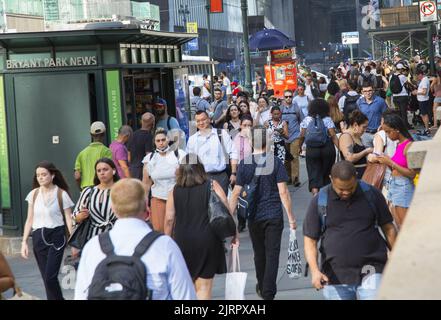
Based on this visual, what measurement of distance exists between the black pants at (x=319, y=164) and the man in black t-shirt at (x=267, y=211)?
4436 millimetres

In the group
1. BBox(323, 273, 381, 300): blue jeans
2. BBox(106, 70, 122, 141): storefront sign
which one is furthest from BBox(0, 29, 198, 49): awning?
BBox(323, 273, 381, 300): blue jeans

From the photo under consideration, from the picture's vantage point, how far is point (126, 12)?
24.6 metres

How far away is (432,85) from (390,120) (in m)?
15.7

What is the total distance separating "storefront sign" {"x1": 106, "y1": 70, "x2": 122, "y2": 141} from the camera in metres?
16.4

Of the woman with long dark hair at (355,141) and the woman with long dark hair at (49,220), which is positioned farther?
the woman with long dark hair at (355,141)

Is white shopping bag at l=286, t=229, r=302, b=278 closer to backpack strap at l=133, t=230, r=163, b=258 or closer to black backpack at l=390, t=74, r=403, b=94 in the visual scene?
backpack strap at l=133, t=230, r=163, b=258

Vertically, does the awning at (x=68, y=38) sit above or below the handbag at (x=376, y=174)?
above

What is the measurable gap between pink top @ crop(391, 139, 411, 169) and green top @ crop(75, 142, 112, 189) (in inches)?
140

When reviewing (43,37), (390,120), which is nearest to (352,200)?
(390,120)

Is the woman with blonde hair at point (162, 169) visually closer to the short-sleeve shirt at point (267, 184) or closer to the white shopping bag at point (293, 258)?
the short-sleeve shirt at point (267, 184)

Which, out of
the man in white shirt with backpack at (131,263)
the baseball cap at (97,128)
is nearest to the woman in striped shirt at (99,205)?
A: the baseball cap at (97,128)

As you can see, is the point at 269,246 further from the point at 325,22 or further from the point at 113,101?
the point at 325,22

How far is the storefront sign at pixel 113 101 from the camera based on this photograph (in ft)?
53.9

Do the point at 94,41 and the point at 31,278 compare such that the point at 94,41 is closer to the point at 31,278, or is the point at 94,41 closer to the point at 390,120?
the point at 31,278
